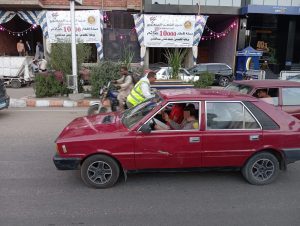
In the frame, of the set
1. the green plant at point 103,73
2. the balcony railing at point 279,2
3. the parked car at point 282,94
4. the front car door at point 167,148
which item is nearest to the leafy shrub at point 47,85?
the green plant at point 103,73

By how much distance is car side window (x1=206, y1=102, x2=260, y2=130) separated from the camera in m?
4.48

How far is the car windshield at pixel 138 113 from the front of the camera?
4.55 meters

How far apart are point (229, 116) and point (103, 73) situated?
25.7 ft

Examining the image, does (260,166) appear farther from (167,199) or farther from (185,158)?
(167,199)

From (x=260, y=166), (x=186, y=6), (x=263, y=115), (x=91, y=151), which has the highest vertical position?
(x=186, y=6)

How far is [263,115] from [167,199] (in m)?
1.89

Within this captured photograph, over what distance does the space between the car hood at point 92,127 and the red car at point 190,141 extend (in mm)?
15

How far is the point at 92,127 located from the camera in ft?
15.1

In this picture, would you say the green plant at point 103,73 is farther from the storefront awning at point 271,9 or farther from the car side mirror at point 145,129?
the storefront awning at point 271,9

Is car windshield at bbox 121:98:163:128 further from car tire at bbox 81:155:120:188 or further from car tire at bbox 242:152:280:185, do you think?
car tire at bbox 242:152:280:185

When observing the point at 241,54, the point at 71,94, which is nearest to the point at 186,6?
the point at 241,54

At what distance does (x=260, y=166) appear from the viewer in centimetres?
464

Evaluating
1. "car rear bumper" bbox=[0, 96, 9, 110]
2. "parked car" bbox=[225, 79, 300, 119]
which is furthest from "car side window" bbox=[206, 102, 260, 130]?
"car rear bumper" bbox=[0, 96, 9, 110]

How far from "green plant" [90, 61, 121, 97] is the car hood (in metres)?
6.59
